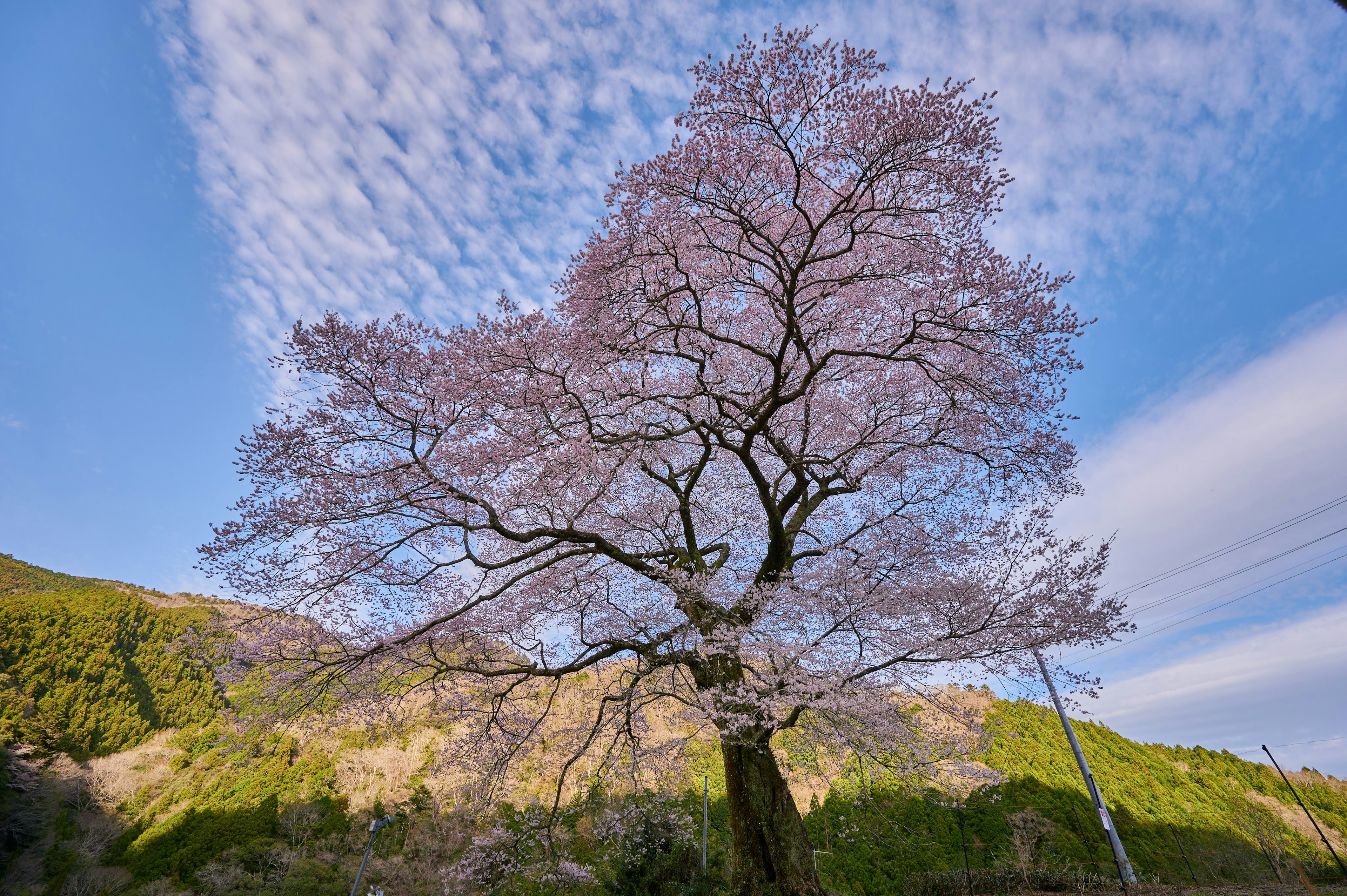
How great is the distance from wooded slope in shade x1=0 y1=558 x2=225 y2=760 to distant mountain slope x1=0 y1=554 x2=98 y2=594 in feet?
9.85

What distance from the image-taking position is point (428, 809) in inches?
680

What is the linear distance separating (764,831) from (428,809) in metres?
16.2

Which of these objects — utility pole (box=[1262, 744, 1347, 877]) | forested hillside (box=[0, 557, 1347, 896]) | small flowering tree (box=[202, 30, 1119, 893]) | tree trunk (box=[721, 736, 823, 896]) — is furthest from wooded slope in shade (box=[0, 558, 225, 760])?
utility pole (box=[1262, 744, 1347, 877])

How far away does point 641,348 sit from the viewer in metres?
5.69

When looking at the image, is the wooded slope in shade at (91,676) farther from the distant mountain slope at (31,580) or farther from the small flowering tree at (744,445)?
the small flowering tree at (744,445)

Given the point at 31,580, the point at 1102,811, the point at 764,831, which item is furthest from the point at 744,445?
the point at 31,580

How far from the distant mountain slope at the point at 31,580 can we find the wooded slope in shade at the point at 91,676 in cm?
300

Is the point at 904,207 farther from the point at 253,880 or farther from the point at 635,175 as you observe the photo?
the point at 253,880

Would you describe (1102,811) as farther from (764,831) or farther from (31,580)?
(31,580)

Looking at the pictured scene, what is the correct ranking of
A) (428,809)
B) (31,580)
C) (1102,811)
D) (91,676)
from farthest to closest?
(31,580) → (91,676) → (428,809) → (1102,811)

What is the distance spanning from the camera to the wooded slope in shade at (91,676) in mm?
19703

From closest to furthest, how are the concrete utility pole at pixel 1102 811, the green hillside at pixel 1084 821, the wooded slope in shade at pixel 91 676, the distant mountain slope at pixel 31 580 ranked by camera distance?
1. the concrete utility pole at pixel 1102 811
2. the green hillside at pixel 1084 821
3. the wooded slope in shade at pixel 91 676
4. the distant mountain slope at pixel 31 580

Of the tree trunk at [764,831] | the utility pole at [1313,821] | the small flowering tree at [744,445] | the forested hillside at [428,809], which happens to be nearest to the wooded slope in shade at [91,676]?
the forested hillside at [428,809]

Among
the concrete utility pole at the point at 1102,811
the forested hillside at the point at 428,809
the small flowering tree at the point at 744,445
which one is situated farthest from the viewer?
the forested hillside at the point at 428,809
